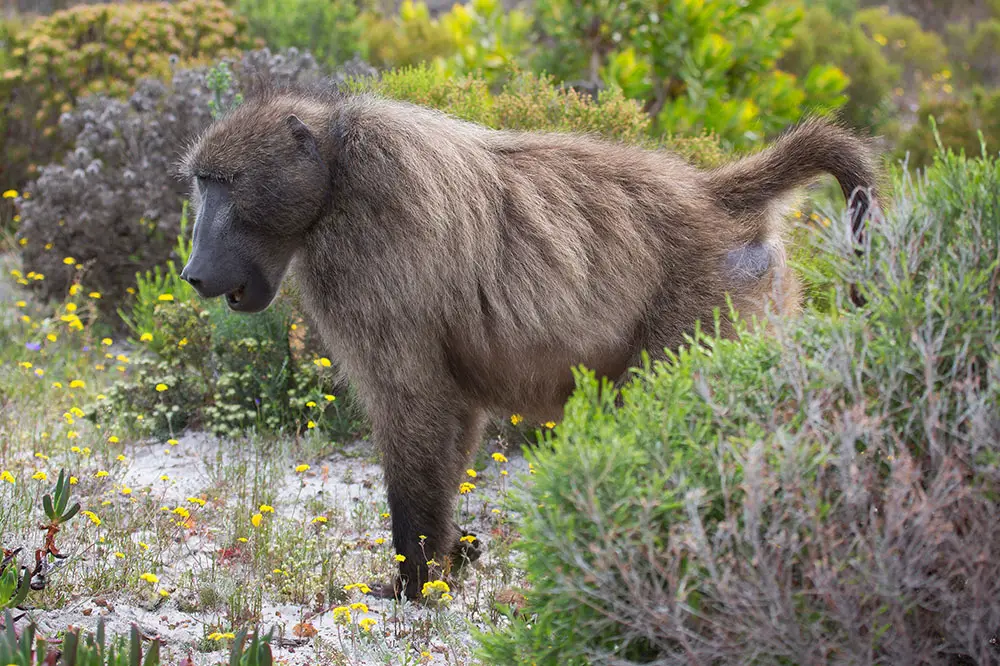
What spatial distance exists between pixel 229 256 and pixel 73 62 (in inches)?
226

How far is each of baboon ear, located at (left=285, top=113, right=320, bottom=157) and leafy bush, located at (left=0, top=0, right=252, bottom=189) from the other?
4.93 meters

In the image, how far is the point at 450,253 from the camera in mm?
3162

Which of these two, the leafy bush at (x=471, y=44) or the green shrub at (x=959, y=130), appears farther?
the green shrub at (x=959, y=130)

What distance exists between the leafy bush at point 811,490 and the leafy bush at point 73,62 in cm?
647

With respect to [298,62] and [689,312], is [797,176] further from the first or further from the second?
[298,62]

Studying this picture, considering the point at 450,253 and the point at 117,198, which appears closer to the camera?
the point at 450,253

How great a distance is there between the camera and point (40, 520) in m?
3.85

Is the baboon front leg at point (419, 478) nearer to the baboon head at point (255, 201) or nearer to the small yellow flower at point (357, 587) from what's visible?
the small yellow flower at point (357, 587)

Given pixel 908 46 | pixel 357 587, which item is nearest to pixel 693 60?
pixel 357 587

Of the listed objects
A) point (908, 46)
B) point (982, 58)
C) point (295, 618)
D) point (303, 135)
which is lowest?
point (982, 58)

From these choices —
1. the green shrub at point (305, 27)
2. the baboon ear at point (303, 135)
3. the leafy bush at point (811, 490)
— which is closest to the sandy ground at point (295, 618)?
the leafy bush at point (811, 490)

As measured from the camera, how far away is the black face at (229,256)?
312 centimetres

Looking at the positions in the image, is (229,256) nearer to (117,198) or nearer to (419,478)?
(419,478)

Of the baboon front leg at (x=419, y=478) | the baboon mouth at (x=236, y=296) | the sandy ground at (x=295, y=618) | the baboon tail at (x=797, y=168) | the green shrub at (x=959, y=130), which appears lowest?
the green shrub at (x=959, y=130)
